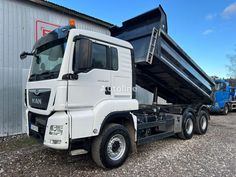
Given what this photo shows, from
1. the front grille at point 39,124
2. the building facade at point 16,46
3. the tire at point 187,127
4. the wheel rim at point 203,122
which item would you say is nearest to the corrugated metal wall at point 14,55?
the building facade at point 16,46

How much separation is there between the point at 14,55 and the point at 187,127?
631cm

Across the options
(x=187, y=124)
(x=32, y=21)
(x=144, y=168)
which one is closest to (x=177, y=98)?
(x=187, y=124)

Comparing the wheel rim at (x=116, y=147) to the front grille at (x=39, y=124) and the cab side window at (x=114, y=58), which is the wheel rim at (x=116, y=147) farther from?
the cab side window at (x=114, y=58)

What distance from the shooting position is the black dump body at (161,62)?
4980mm

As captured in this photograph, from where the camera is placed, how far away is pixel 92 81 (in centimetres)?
377

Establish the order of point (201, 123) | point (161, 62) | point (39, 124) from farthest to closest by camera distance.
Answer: point (201, 123)
point (161, 62)
point (39, 124)

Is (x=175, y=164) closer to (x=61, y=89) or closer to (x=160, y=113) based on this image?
(x=160, y=113)

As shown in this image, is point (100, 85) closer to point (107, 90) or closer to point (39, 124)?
point (107, 90)

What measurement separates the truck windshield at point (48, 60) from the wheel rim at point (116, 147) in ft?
5.64

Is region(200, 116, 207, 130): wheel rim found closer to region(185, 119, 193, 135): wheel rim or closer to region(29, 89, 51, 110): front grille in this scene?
region(185, 119, 193, 135): wheel rim

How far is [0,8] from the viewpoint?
674 cm

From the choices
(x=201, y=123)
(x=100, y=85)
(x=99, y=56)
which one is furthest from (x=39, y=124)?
(x=201, y=123)

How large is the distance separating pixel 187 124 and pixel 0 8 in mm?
7197

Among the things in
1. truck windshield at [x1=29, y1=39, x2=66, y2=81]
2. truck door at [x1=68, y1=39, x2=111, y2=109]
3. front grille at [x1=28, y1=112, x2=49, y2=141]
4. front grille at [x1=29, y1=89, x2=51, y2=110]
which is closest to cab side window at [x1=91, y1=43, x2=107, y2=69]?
truck door at [x1=68, y1=39, x2=111, y2=109]
